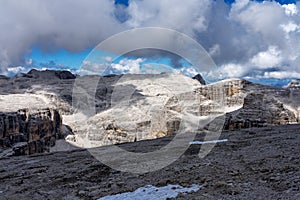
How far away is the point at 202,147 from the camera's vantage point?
45.5 feet

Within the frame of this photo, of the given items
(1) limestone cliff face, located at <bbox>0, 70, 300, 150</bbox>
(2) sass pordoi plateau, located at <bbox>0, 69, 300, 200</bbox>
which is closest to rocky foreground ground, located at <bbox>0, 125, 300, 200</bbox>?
(2) sass pordoi plateau, located at <bbox>0, 69, 300, 200</bbox>

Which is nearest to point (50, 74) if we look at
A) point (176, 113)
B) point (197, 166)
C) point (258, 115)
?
point (176, 113)

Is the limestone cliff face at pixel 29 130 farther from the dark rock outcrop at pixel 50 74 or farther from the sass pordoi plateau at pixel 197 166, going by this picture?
the dark rock outcrop at pixel 50 74

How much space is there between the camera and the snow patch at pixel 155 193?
7817mm

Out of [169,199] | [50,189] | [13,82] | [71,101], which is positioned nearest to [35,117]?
[71,101]

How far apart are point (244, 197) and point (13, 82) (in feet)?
422

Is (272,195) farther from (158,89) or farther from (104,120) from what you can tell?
(158,89)

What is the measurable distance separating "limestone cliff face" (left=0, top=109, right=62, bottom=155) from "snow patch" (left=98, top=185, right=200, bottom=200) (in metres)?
37.8

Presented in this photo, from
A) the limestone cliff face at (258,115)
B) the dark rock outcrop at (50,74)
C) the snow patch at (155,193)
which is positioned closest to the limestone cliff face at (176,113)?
the limestone cliff face at (258,115)

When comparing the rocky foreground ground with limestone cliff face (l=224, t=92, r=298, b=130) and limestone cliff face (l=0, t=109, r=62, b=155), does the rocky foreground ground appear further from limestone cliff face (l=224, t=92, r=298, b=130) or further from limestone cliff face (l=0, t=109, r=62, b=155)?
limestone cliff face (l=0, t=109, r=62, b=155)

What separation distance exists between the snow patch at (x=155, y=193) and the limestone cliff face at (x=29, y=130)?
124ft

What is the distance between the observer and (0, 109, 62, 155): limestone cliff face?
47.2m

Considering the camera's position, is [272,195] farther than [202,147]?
No

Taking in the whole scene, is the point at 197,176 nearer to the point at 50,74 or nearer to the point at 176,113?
the point at 176,113
